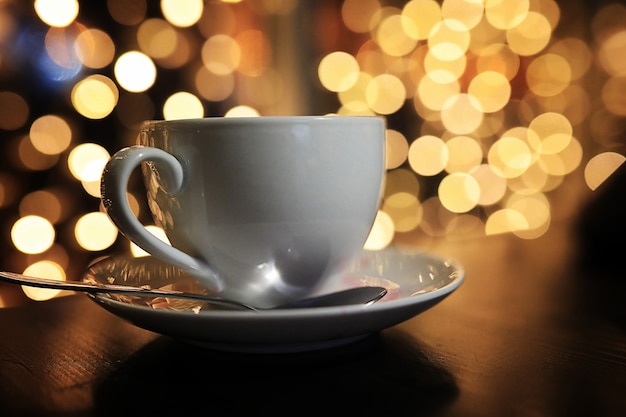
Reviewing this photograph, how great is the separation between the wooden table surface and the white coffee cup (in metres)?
0.06

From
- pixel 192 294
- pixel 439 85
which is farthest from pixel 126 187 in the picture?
pixel 439 85

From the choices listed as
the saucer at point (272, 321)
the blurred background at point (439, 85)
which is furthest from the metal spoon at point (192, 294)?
the blurred background at point (439, 85)

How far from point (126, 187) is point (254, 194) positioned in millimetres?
75

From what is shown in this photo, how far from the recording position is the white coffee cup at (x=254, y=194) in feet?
1.18

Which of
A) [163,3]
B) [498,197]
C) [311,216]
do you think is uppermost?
[163,3]

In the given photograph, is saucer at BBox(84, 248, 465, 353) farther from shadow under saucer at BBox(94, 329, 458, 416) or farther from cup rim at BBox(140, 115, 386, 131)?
cup rim at BBox(140, 115, 386, 131)

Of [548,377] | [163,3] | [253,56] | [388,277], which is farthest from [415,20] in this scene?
[548,377]

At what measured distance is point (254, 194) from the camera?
36cm

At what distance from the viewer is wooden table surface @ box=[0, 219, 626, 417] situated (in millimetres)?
265

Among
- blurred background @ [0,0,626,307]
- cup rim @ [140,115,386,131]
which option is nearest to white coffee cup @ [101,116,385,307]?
cup rim @ [140,115,386,131]

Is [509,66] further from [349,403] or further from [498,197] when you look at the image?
[349,403]

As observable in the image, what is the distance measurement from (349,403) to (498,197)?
191 centimetres

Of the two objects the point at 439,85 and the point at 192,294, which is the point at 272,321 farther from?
the point at 439,85

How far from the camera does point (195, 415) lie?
0.84 ft
